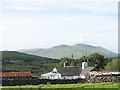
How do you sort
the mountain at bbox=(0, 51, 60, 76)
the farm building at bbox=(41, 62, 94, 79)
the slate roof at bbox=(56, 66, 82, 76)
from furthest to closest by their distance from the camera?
1. the mountain at bbox=(0, 51, 60, 76)
2. the slate roof at bbox=(56, 66, 82, 76)
3. the farm building at bbox=(41, 62, 94, 79)

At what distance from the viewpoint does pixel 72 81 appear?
58.9m

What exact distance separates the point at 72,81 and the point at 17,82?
36.3 feet

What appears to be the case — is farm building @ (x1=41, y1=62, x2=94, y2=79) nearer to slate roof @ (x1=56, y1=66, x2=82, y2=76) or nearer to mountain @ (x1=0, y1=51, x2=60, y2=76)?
slate roof @ (x1=56, y1=66, x2=82, y2=76)

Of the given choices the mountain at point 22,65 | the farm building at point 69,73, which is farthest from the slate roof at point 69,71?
the mountain at point 22,65

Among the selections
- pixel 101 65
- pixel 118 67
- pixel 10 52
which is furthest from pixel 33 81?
pixel 10 52

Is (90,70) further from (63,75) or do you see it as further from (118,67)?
(118,67)

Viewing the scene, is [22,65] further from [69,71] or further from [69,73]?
[69,73]

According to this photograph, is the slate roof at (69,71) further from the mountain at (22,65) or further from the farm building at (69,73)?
the mountain at (22,65)

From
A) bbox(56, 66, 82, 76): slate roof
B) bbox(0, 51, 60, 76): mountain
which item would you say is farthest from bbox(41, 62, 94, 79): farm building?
bbox(0, 51, 60, 76): mountain

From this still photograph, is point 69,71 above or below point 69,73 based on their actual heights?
above

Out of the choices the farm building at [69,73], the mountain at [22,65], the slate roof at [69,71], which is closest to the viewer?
the farm building at [69,73]

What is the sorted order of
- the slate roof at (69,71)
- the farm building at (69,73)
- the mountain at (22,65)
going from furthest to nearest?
the mountain at (22,65) → the slate roof at (69,71) → the farm building at (69,73)

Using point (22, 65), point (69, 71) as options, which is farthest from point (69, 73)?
point (22, 65)

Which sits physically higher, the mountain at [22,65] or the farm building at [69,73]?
the mountain at [22,65]
